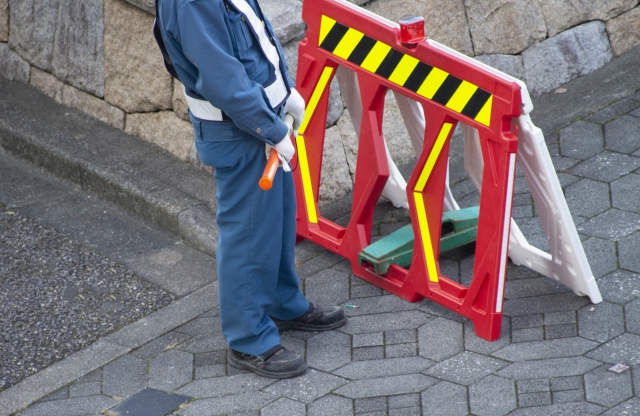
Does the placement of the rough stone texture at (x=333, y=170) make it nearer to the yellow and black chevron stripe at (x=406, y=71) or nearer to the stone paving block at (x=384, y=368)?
the yellow and black chevron stripe at (x=406, y=71)

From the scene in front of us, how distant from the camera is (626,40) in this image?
5.89 m

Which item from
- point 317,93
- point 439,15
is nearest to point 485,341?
point 317,93

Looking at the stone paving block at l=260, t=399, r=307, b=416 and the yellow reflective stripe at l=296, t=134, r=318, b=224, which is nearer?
the stone paving block at l=260, t=399, r=307, b=416

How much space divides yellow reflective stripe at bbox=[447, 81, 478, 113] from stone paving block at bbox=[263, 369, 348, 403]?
1.08m

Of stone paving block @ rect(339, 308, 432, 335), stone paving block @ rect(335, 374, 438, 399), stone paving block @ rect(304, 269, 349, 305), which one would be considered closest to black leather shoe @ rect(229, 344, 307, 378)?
stone paving block @ rect(335, 374, 438, 399)

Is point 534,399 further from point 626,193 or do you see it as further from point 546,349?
point 626,193

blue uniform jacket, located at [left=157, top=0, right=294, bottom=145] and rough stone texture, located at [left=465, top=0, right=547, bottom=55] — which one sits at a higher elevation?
blue uniform jacket, located at [left=157, top=0, right=294, bottom=145]

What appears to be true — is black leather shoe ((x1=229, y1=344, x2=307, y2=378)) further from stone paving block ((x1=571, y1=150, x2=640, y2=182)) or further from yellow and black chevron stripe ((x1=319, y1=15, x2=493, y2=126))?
stone paving block ((x1=571, y1=150, x2=640, y2=182))

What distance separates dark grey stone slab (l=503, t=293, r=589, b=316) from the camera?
376 centimetres

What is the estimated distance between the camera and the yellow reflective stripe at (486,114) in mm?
3420

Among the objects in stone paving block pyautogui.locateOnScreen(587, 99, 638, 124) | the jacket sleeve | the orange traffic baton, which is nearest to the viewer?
the jacket sleeve

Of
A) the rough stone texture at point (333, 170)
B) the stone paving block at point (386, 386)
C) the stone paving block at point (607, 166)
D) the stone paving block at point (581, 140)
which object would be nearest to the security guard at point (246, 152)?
the stone paving block at point (386, 386)

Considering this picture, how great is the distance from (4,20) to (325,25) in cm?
265

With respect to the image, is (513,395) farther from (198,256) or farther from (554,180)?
(198,256)
